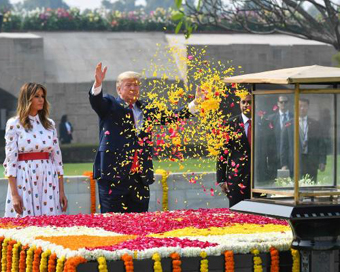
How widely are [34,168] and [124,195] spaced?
0.81 m

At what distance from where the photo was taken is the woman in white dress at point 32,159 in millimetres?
9047

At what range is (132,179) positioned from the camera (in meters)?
9.33

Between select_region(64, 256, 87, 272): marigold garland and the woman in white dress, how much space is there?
2988 mm

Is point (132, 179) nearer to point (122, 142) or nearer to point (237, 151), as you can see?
point (122, 142)

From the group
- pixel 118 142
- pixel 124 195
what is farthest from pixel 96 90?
pixel 124 195

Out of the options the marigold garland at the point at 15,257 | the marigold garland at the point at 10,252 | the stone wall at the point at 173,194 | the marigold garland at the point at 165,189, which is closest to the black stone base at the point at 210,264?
the marigold garland at the point at 15,257

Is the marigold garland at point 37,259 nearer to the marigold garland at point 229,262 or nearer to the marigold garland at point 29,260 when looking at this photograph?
the marigold garland at point 29,260

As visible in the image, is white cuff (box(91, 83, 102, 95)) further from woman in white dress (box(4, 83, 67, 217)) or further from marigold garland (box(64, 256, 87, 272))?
marigold garland (box(64, 256, 87, 272))

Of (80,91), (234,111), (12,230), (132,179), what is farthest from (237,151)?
(80,91)

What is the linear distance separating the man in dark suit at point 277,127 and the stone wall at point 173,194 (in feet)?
15.9

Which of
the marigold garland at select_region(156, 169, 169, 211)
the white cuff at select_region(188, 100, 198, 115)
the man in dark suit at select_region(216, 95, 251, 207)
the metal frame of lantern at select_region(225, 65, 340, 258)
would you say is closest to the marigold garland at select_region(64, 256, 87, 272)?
the metal frame of lantern at select_region(225, 65, 340, 258)

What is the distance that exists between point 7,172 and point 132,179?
3.52 feet

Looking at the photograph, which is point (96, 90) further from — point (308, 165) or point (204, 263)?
point (204, 263)

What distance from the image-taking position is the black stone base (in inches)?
243
